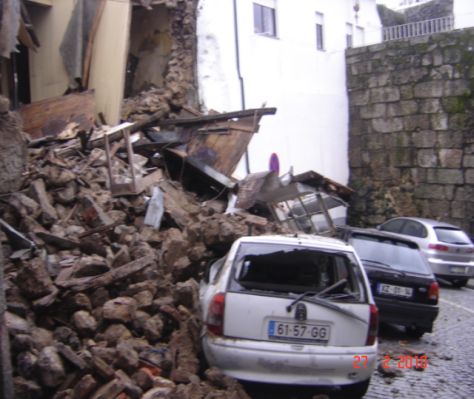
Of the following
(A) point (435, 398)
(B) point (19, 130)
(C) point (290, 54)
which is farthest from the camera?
(C) point (290, 54)

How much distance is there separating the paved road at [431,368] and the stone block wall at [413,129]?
911 centimetres

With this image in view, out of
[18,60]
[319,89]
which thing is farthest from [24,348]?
[319,89]

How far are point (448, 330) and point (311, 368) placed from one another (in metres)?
4.70

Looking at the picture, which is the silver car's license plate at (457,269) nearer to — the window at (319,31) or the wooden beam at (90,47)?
the wooden beam at (90,47)

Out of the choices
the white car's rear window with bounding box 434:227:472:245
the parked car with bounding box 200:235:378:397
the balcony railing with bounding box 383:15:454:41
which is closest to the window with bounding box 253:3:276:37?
the balcony railing with bounding box 383:15:454:41

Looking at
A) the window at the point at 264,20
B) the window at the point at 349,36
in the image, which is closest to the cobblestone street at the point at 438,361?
the window at the point at 264,20

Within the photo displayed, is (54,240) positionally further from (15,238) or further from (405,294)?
(405,294)

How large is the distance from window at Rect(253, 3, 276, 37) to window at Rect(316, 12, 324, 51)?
2.68m

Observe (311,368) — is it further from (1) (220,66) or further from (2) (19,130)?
(1) (220,66)

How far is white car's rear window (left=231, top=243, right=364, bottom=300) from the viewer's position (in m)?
5.31

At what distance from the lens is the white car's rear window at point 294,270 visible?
5309 mm

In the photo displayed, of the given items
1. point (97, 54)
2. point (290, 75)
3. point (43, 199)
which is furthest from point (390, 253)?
point (290, 75)

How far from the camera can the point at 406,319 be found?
25.5ft

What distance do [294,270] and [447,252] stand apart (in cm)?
878
